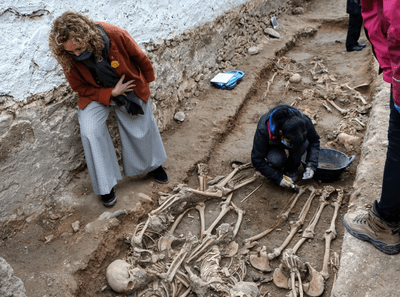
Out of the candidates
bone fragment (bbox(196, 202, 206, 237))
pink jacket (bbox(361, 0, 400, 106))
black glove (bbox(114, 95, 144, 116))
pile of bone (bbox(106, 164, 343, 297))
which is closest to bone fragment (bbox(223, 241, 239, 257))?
pile of bone (bbox(106, 164, 343, 297))

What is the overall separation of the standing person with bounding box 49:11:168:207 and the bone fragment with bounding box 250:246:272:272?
138 centimetres

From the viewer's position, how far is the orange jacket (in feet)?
10.1

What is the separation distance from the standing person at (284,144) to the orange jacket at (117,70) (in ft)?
3.99

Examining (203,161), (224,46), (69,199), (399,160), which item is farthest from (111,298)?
(224,46)

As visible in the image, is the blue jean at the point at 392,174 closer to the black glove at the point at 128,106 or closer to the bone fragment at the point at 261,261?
the bone fragment at the point at 261,261

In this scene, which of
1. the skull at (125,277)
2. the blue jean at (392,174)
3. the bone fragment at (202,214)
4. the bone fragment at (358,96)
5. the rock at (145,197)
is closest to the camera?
the blue jean at (392,174)

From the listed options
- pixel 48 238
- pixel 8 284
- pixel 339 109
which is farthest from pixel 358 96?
pixel 8 284

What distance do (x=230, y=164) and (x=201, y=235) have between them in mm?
1276

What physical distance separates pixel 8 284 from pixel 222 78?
4367 mm

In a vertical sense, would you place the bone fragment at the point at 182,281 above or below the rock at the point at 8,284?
below

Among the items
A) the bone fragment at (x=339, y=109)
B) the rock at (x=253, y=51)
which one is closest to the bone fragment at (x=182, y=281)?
the bone fragment at (x=339, y=109)

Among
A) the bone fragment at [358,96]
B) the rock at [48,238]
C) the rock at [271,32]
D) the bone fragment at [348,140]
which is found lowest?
the bone fragment at [358,96]

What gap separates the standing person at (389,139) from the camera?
69.7 inches

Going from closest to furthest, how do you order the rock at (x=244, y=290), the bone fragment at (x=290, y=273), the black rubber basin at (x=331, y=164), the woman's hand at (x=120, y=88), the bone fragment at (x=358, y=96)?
the rock at (x=244, y=290)
the bone fragment at (x=290, y=273)
the woman's hand at (x=120, y=88)
the black rubber basin at (x=331, y=164)
the bone fragment at (x=358, y=96)
